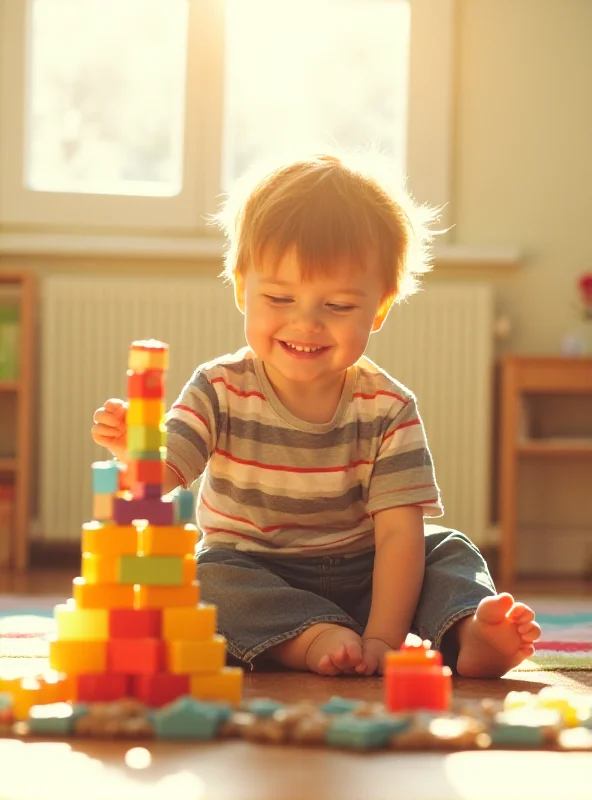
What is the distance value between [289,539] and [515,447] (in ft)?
5.28

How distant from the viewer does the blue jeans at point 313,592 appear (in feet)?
4.12

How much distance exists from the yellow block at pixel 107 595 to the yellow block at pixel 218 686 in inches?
2.8

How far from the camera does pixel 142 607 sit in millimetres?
880

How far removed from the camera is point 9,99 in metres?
3.09

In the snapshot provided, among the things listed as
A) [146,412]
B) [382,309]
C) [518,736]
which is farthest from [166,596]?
[382,309]

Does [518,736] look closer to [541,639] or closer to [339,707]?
[339,707]

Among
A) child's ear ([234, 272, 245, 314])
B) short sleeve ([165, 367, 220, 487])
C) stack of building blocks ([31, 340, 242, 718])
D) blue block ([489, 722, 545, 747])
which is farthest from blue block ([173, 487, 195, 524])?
child's ear ([234, 272, 245, 314])

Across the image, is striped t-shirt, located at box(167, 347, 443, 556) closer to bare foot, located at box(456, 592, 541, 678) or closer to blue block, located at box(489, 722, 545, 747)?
bare foot, located at box(456, 592, 541, 678)

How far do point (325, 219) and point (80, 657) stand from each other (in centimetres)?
56

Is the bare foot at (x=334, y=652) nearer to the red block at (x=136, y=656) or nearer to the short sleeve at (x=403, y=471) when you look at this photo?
the short sleeve at (x=403, y=471)

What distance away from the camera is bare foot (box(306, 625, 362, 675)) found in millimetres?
1174

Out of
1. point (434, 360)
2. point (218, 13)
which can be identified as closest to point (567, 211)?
point (434, 360)

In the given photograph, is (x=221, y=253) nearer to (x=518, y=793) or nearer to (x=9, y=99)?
(x=9, y=99)

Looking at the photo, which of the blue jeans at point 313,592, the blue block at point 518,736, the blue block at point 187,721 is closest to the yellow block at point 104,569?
the blue block at point 187,721
